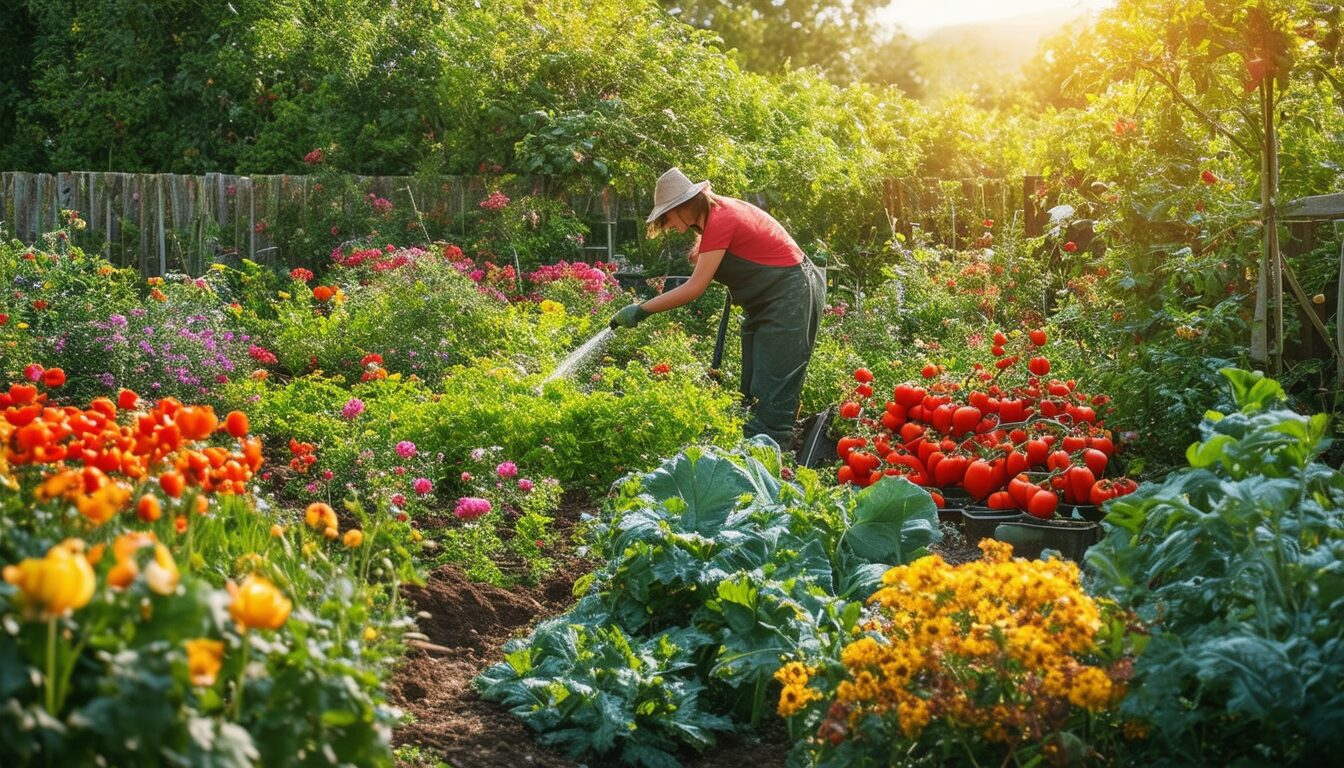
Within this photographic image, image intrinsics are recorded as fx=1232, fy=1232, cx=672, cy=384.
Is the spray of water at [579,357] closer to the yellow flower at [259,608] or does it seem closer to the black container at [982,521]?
the black container at [982,521]

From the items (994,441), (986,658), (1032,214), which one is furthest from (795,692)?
(1032,214)

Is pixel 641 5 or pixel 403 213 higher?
pixel 641 5

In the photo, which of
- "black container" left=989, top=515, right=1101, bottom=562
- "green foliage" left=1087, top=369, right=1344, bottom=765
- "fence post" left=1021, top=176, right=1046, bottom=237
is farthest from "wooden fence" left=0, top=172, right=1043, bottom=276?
"green foliage" left=1087, top=369, right=1344, bottom=765

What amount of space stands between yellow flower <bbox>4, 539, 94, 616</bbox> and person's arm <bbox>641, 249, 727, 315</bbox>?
17.0 ft

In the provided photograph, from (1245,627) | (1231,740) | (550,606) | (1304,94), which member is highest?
(1304,94)

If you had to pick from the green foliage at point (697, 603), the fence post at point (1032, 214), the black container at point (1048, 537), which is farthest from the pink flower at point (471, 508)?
the fence post at point (1032, 214)

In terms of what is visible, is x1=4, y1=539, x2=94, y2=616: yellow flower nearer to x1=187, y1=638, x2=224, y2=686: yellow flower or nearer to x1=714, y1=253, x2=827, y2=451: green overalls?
x1=187, y1=638, x2=224, y2=686: yellow flower

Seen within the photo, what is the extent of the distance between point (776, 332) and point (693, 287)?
65 centimetres

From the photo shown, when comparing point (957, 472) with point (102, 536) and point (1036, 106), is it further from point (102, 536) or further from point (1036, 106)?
point (1036, 106)

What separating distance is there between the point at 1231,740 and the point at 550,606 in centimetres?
249

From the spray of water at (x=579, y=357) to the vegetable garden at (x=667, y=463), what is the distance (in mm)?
133

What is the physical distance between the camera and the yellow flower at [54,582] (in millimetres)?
1494

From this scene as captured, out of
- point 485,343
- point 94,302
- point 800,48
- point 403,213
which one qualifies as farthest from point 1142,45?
point 800,48

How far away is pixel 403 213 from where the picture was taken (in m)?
11.2
